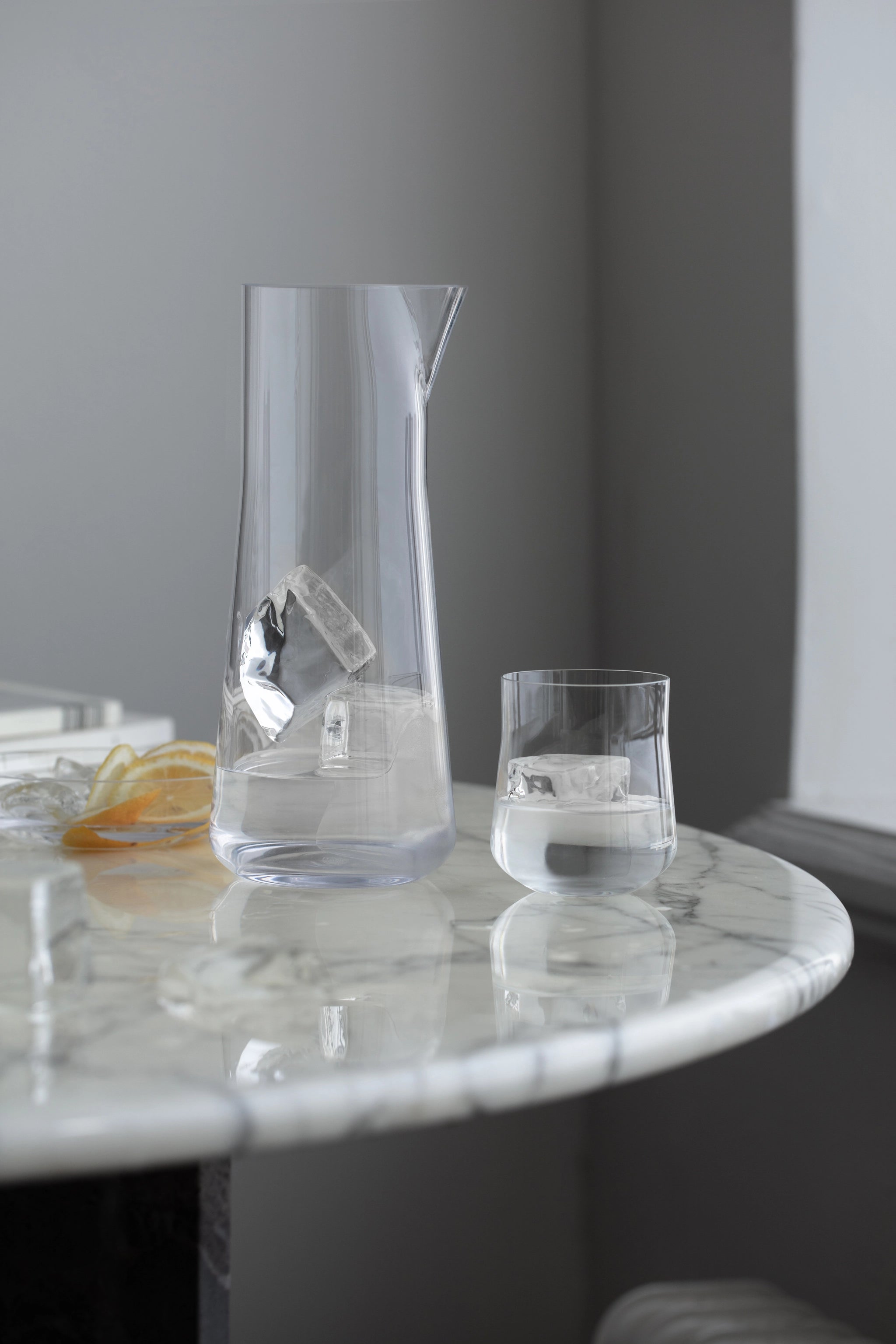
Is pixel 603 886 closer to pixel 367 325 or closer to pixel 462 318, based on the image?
pixel 367 325

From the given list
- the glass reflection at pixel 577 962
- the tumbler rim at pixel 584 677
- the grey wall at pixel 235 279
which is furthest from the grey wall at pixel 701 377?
the glass reflection at pixel 577 962

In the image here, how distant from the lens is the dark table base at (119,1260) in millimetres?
576

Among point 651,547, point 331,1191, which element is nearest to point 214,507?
point 651,547

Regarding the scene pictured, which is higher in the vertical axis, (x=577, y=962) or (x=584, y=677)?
(x=584, y=677)

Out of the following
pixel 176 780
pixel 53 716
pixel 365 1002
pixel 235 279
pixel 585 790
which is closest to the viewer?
pixel 365 1002

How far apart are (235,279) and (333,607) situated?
1.16 metres

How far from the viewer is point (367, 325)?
22.8 inches

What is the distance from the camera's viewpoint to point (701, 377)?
5.34ft

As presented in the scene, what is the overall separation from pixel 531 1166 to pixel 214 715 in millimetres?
820

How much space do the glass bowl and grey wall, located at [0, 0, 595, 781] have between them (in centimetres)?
87

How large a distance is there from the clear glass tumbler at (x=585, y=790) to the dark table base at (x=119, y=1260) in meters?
0.22

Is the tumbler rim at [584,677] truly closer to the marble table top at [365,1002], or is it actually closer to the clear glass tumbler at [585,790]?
the clear glass tumbler at [585,790]

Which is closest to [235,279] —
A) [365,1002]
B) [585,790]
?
[585,790]

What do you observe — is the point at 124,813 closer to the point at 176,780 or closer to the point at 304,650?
the point at 176,780
